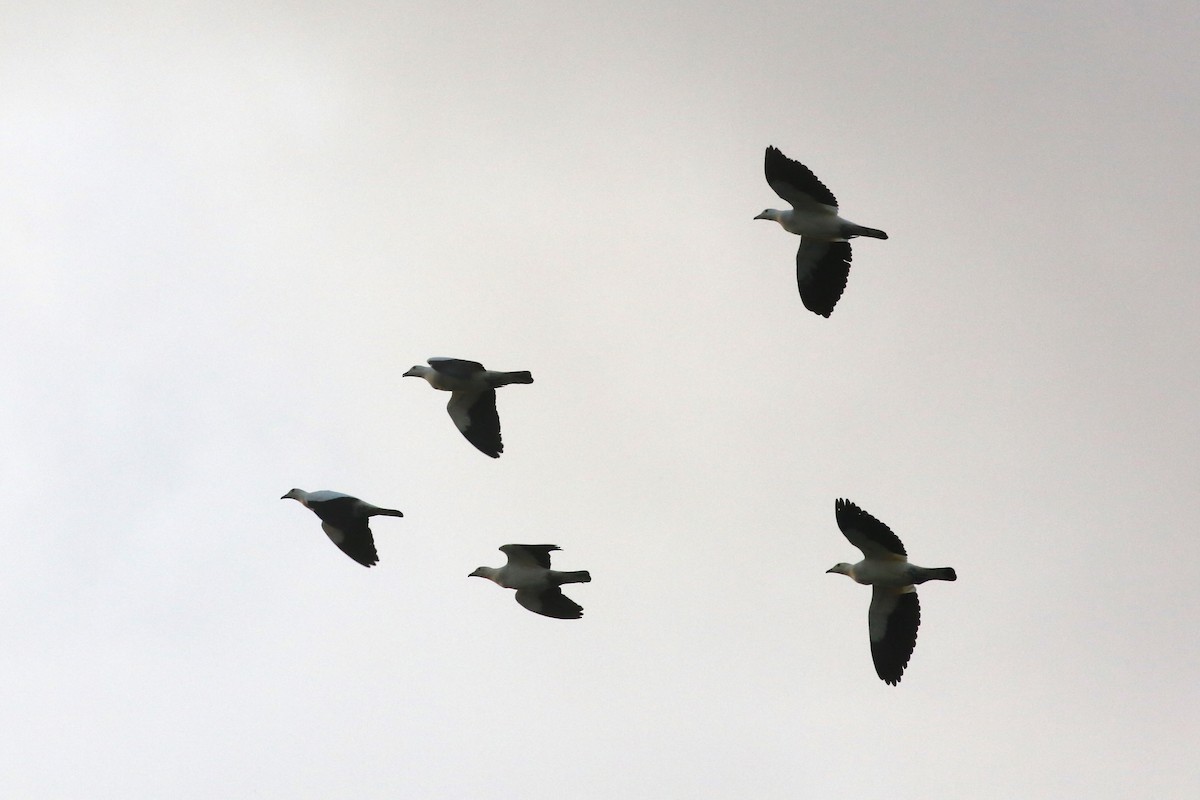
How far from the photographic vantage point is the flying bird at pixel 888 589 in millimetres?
31578

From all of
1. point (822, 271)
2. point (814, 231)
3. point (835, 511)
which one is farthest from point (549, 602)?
point (814, 231)

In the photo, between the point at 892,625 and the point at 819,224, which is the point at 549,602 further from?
the point at 819,224

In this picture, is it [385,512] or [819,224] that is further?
[819,224]

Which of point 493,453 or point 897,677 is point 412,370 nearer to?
point 493,453

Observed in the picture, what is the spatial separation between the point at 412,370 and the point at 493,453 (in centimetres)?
242

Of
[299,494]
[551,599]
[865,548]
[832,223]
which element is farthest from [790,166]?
[299,494]

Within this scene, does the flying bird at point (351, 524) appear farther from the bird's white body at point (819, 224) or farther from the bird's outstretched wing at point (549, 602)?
the bird's white body at point (819, 224)

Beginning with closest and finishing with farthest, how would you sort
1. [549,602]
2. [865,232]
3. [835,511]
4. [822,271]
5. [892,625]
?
[835,511] → [892,625] → [865,232] → [822,271] → [549,602]

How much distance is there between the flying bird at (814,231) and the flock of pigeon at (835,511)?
2cm

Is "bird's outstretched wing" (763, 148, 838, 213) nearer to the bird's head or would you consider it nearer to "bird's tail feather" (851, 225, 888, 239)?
"bird's tail feather" (851, 225, 888, 239)

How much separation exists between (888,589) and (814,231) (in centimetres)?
719

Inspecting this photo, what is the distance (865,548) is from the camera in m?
32.3

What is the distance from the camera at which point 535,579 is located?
34062 millimetres

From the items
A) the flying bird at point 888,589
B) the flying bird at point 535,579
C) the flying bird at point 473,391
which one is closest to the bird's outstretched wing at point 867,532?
the flying bird at point 888,589
